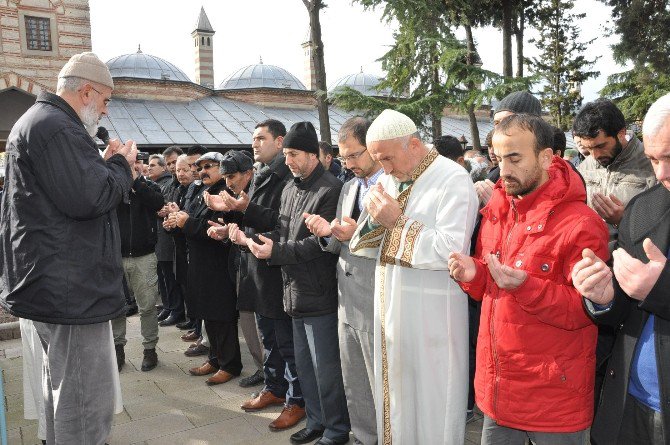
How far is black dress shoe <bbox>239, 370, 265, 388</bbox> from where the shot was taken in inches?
187

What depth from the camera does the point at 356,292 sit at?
124 inches

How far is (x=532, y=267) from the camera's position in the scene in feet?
6.98

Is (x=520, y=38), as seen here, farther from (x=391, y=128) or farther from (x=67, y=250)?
(x=67, y=250)

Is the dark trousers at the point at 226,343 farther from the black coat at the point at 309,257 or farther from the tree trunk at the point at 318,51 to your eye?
the tree trunk at the point at 318,51

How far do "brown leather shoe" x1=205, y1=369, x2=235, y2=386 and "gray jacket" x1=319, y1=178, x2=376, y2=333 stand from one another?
2085mm

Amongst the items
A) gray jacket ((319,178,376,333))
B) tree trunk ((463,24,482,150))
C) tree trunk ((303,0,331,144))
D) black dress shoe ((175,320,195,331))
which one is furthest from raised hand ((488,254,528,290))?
tree trunk ((303,0,331,144))

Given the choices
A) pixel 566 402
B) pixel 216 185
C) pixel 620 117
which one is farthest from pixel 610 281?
pixel 216 185

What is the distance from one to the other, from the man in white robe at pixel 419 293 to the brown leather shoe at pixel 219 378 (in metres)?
2.46

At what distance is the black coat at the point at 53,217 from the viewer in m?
2.55

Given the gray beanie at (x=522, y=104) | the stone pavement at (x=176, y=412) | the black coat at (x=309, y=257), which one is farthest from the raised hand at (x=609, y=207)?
the stone pavement at (x=176, y=412)

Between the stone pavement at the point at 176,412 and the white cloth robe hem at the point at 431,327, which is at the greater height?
the white cloth robe hem at the point at 431,327

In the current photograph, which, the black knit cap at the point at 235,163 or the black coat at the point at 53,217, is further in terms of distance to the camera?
the black knit cap at the point at 235,163

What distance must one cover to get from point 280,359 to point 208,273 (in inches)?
43.7

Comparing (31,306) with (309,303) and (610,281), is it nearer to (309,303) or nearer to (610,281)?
(309,303)
